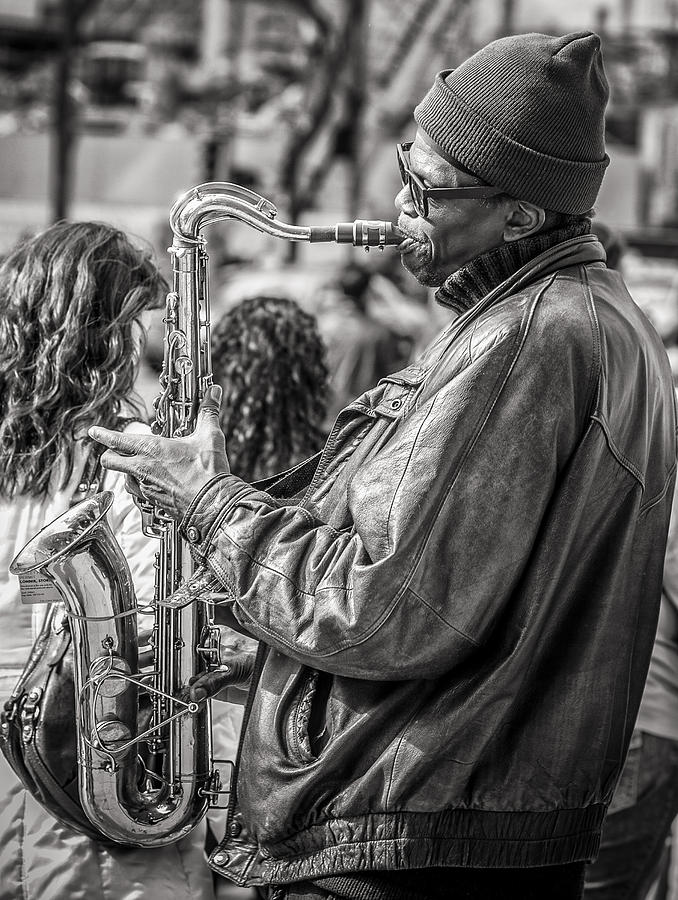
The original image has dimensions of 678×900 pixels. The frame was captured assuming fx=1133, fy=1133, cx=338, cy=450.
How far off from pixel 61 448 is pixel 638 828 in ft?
6.63

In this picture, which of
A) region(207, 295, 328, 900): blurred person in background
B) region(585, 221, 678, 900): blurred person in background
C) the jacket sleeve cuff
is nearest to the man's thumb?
the jacket sleeve cuff

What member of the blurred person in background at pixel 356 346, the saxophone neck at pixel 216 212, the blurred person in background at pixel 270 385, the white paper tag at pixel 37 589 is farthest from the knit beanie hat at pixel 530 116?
the blurred person in background at pixel 356 346

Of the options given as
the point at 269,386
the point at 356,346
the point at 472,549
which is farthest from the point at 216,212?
the point at 356,346

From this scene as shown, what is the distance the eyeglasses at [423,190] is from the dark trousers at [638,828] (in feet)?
→ 6.38

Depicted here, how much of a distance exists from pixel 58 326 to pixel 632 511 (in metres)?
1.27

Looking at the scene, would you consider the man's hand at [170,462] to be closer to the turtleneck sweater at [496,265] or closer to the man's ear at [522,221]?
the turtleneck sweater at [496,265]

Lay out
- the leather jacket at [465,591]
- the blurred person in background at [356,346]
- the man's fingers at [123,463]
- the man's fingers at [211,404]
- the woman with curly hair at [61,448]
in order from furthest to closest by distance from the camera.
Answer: the blurred person in background at [356,346]
the woman with curly hair at [61,448]
the man's fingers at [211,404]
the man's fingers at [123,463]
the leather jacket at [465,591]

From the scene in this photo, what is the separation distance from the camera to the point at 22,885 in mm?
2363

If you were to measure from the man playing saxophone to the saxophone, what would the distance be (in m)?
0.29

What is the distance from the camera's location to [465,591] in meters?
1.66

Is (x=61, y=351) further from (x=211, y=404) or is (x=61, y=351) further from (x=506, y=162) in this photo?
(x=506, y=162)

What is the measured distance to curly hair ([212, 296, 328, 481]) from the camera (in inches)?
126

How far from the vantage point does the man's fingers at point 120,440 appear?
1.91 meters

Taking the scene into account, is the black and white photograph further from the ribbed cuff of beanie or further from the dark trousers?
the dark trousers
